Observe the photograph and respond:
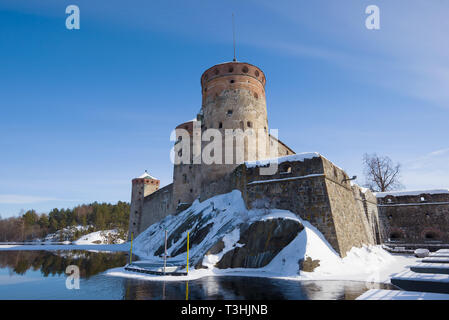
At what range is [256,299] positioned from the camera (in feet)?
Answer: 22.7

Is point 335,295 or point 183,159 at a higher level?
point 183,159

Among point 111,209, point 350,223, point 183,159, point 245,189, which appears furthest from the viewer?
point 111,209

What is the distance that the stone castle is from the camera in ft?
47.2

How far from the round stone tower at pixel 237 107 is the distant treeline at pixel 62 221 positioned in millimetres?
64959

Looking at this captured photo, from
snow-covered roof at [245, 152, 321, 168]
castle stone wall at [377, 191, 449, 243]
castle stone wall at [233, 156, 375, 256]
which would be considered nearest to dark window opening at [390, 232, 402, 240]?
castle stone wall at [377, 191, 449, 243]


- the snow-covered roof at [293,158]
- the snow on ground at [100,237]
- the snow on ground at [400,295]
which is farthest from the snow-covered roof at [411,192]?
the snow on ground at [100,237]

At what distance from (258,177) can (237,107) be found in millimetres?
8075

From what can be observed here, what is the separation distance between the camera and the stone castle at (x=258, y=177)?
14398mm

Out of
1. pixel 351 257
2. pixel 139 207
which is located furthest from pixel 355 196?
pixel 139 207

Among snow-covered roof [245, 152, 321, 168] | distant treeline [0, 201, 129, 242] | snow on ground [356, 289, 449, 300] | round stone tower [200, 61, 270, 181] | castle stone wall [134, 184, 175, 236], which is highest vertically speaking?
round stone tower [200, 61, 270, 181]

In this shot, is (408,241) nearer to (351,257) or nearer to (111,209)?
(351,257)

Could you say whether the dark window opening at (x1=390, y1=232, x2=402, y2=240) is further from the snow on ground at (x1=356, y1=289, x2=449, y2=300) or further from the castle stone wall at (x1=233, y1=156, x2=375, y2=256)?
the snow on ground at (x1=356, y1=289, x2=449, y2=300)

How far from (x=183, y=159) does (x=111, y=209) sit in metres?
62.3

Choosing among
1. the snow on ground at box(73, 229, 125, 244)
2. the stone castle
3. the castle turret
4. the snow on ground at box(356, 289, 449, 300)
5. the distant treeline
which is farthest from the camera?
the distant treeline
